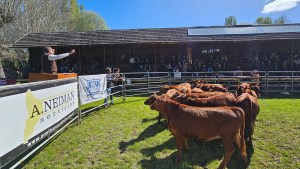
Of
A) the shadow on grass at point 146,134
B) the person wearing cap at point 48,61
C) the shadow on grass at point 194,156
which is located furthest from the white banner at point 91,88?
the shadow on grass at point 194,156

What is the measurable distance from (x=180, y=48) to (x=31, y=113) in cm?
1595

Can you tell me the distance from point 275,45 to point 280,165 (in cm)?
1612

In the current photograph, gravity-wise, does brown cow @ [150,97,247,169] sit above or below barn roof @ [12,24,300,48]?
below

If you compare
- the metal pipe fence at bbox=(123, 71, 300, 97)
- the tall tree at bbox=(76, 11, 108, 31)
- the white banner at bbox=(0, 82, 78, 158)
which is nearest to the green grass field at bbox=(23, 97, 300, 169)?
the white banner at bbox=(0, 82, 78, 158)

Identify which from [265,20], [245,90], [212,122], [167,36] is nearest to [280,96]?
[245,90]

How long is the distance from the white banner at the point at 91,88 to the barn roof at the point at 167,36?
30.0 feet

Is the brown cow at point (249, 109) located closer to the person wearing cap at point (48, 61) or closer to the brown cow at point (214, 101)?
the brown cow at point (214, 101)

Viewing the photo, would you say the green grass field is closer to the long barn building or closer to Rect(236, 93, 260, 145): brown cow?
Rect(236, 93, 260, 145): brown cow

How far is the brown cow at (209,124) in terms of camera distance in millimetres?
4434

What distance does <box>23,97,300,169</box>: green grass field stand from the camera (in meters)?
4.92

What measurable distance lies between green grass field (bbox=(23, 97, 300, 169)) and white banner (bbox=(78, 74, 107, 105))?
848 millimetres

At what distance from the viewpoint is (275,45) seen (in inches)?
728

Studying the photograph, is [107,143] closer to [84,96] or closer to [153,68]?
[84,96]

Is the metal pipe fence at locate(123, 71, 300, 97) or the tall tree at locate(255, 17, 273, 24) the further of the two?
the tall tree at locate(255, 17, 273, 24)
